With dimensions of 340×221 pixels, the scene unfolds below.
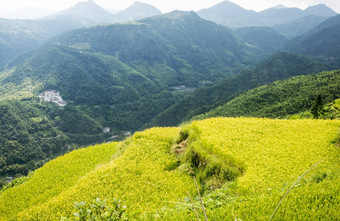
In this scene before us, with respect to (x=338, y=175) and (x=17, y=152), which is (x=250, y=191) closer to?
(x=338, y=175)

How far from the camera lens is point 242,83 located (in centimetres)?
14875

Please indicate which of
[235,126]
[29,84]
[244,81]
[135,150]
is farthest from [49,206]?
[29,84]

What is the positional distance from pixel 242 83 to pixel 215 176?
148 metres

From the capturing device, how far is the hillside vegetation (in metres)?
5.82

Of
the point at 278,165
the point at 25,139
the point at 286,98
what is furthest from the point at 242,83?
the point at 278,165

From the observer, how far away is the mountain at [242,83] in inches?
5276

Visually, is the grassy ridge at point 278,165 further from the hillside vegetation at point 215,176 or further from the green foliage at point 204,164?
the green foliage at point 204,164

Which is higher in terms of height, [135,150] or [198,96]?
[135,150]

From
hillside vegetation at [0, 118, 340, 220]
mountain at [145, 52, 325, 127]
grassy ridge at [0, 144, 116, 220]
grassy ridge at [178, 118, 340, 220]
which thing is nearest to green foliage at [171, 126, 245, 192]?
hillside vegetation at [0, 118, 340, 220]

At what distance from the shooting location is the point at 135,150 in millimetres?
13367

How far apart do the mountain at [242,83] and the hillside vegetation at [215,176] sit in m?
112

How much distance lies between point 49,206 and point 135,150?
5152 mm

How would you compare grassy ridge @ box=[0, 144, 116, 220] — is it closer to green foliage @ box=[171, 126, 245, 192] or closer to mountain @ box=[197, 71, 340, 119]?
green foliage @ box=[171, 126, 245, 192]

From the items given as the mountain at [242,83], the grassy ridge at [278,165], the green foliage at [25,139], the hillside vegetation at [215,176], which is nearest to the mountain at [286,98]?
the grassy ridge at [278,165]
